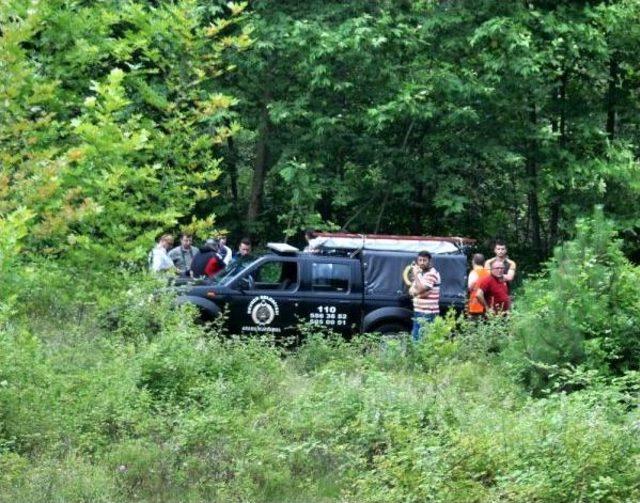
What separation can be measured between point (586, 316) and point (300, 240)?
11539 millimetres

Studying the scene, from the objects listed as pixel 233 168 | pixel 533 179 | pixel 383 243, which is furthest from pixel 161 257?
pixel 233 168

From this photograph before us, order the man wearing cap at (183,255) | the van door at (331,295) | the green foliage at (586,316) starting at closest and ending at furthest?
1. the green foliage at (586,316)
2. the van door at (331,295)
3. the man wearing cap at (183,255)

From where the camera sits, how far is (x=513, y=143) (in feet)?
71.4

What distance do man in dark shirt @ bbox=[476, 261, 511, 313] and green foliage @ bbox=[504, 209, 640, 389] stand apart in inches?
154

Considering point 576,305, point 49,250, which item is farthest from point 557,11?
point 49,250

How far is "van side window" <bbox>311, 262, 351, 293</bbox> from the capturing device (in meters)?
16.1

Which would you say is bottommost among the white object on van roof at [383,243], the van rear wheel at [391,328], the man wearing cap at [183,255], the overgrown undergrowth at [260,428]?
the van rear wheel at [391,328]

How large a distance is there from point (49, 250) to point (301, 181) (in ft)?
30.3

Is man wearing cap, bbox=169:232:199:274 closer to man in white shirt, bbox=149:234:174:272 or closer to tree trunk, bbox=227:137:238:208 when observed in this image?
man in white shirt, bbox=149:234:174:272

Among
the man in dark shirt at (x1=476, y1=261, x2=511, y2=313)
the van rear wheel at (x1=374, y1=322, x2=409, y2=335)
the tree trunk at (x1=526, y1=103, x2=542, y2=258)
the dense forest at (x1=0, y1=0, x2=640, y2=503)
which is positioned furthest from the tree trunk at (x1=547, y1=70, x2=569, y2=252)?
the van rear wheel at (x1=374, y1=322, x2=409, y2=335)

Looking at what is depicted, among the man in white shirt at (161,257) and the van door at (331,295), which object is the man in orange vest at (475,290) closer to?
the van door at (331,295)

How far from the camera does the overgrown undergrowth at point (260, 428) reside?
780cm

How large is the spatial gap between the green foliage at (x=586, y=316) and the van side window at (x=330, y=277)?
15.6 feet

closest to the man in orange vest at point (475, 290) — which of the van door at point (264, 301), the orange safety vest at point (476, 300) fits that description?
the orange safety vest at point (476, 300)
